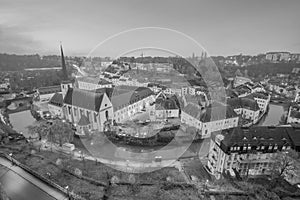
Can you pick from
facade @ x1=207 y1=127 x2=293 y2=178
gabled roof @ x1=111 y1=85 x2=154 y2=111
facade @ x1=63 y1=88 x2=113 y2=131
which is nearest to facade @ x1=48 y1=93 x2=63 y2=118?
facade @ x1=63 y1=88 x2=113 y2=131

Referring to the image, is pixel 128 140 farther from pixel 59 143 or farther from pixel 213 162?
pixel 213 162

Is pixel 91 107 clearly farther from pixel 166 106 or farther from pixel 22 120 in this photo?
pixel 22 120

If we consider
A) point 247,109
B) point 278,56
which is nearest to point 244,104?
point 247,109

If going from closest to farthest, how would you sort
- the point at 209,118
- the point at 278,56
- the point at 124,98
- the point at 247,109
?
the point at 209,118 → the point at 247,109 → the point at 124,98 → the point at 278,56

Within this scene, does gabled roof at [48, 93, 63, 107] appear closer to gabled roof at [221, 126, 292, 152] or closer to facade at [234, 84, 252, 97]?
gabled roof at [221, 126, 292, 152]

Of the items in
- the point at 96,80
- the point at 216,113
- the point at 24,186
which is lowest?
the point at 24,186

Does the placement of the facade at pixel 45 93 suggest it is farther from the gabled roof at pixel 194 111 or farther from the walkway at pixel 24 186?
the gabled roof at pixel 194 111
